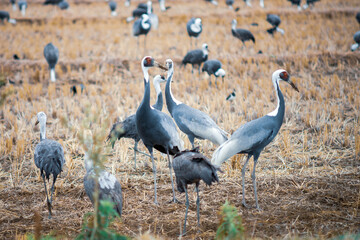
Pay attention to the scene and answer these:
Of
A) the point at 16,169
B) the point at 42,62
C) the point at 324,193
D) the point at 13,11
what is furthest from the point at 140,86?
the point at 13,11

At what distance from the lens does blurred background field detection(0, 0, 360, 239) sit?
4820 millimetres

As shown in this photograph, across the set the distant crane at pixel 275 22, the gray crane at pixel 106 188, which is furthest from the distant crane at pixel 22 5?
the gray crane at pixel 106 188

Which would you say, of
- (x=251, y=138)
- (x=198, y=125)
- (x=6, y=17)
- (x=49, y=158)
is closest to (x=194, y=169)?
(x=251, y=138)

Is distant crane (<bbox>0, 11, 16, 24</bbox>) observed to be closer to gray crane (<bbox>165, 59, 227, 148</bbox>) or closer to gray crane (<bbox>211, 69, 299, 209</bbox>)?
gray crane (<bbox>165, 59, 227, 148</bbox>)

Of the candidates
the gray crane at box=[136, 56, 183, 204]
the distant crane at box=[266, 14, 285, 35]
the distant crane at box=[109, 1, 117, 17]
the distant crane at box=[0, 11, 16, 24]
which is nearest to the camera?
the gray crane at box=[136, 56, 183, 204]

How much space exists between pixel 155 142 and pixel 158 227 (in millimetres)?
1343

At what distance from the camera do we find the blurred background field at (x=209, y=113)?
15.8 feet

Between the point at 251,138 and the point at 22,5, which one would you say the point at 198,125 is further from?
the point at 22,5

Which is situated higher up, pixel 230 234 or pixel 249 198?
pixel 230 234

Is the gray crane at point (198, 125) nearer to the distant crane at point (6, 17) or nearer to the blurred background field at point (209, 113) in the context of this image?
the blurred background field at point (209, 113)

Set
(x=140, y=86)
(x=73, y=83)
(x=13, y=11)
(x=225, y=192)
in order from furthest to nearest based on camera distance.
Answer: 1. (x=13, y=11)
2. (x=73, y=83)
3. (x=140, y=86)
4. (x=225, y=192)

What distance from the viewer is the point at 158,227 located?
183 inches

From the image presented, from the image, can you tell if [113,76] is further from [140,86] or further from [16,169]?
[16,169]

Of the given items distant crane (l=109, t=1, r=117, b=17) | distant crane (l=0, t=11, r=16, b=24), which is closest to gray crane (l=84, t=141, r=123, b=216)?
distant crane (l=0, t=11, r=16, b=24)
